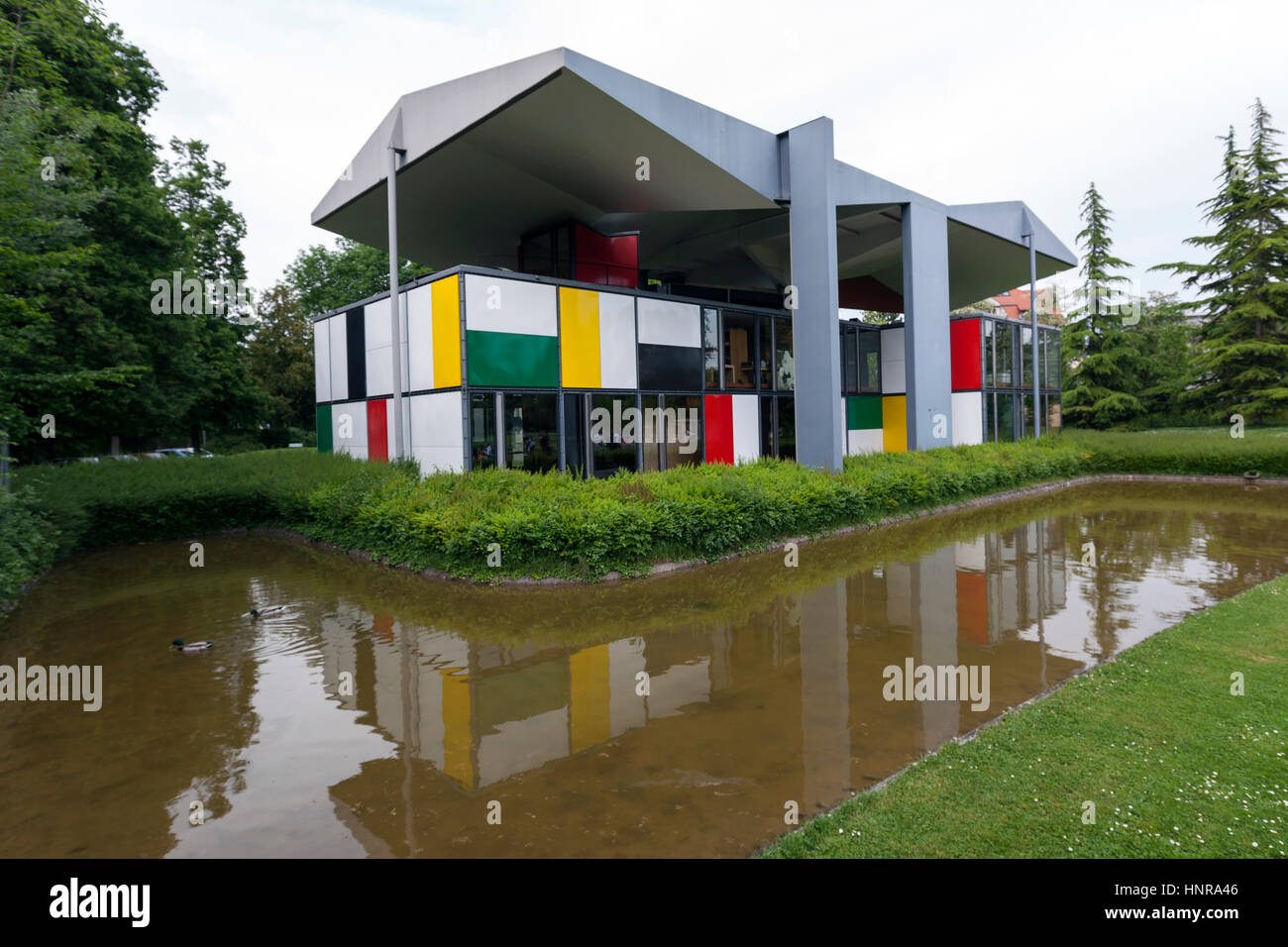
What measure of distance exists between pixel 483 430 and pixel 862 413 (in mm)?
16467

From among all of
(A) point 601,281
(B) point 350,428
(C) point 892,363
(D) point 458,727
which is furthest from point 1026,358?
(D) point 458,727

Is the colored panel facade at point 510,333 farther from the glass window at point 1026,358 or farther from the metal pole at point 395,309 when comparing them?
the glass window at point 1026,358

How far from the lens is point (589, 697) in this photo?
6.47 meters

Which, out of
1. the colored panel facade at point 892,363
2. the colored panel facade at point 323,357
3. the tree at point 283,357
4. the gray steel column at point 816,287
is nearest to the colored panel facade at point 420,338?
the colored panel facade at point 323,357

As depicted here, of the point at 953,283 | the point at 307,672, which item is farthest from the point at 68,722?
the point at 953,283

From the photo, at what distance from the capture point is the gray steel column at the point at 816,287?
57.7 feet

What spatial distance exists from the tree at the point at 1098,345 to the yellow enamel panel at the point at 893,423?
61.9 ft

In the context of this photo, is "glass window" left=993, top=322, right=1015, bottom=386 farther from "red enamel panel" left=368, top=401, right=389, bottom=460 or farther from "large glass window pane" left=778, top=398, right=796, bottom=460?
"red enamel panel" left=368, top=401, right=389, bottom=460

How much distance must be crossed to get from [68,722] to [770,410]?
59.8 ft

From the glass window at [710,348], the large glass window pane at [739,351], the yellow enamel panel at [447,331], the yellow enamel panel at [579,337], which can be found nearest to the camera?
the yellow enamel panel at [447,331]

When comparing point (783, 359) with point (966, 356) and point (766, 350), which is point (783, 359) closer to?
point (766, 350)

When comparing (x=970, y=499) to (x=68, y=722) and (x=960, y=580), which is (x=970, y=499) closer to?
(x=960, y=580)

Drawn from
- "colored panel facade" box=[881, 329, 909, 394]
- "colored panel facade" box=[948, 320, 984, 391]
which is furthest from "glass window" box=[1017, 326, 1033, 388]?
"colored panel facade" box=[881, 329, 909, 394]
